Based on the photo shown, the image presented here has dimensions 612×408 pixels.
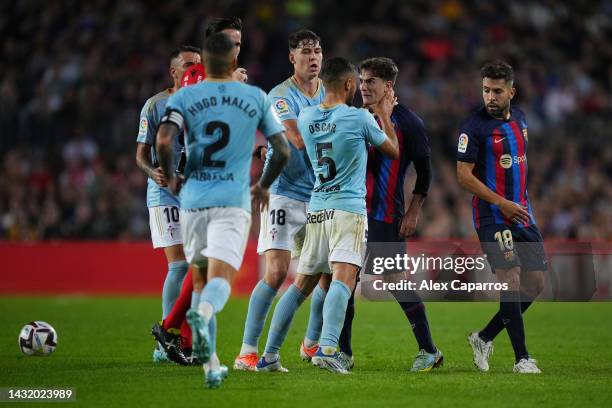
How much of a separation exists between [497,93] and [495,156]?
1.83 ft

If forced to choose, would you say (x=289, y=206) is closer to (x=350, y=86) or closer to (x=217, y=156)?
(x=350, y=86)

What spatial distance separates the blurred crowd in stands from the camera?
20.3 meters

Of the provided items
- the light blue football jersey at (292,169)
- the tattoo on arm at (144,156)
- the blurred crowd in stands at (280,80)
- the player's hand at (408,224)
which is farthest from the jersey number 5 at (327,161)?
the blurred crowd in stands at (280,80)

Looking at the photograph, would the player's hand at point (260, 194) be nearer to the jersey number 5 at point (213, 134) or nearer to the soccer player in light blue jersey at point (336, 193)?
the jersey number 5 at point (213, 134)

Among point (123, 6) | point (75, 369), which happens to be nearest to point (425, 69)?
point (123, 6)

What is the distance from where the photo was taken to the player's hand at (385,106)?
8961 millimetres

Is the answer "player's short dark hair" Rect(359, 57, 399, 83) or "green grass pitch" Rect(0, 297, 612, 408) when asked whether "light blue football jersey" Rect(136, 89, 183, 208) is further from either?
"player's short dark hair" Rect(359, 57, 399, 83)

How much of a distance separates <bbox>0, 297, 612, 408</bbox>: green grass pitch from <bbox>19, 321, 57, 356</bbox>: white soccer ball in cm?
9

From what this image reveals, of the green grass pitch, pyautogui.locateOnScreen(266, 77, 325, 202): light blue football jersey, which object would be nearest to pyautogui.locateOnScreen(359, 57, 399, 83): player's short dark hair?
pyautogui.locateOnScreen(266, 77, 325, 202): light blue football jersey

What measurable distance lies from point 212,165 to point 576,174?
48.7 feet

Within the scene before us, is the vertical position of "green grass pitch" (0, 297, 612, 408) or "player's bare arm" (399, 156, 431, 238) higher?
"player's bare arm" (399, 156, 431, 238)

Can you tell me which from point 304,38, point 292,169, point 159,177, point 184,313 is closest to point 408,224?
point 292,169

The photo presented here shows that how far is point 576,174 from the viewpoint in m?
21.2

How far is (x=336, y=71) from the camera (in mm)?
8594
